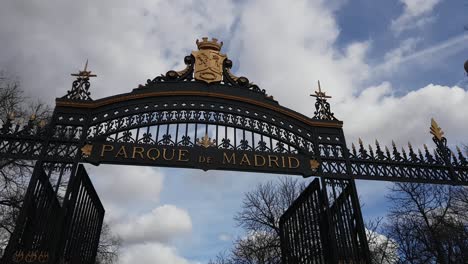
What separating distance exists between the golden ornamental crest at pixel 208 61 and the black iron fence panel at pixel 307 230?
4.50m

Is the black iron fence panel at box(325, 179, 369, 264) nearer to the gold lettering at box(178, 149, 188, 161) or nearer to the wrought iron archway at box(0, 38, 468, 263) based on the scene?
the wrought iron archway at box(0, 38, 468, 263)

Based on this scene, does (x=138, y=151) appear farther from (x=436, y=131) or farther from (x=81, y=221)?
(x=436, y=131)

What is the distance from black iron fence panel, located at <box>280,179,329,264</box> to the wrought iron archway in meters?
0.05

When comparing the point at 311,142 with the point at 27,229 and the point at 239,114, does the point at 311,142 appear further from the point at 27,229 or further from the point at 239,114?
the point at 27,229

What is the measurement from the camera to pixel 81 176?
9.41 m

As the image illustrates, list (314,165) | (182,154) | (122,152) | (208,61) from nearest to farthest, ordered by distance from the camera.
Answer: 1. (122,152)
2. (182,154)
3. (314,165)
4. (208,61)

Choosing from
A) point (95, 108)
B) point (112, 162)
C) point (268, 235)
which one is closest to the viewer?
point (112, 162)

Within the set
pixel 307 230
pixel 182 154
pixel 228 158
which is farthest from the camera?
pixel 307 230

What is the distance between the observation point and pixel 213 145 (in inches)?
386

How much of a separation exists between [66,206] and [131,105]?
3.27 meters

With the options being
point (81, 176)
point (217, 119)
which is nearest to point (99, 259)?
point (81, 176)

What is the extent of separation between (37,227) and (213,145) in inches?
187

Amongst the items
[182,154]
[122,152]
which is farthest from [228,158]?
[122,152]

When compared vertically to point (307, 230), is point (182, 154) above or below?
above
